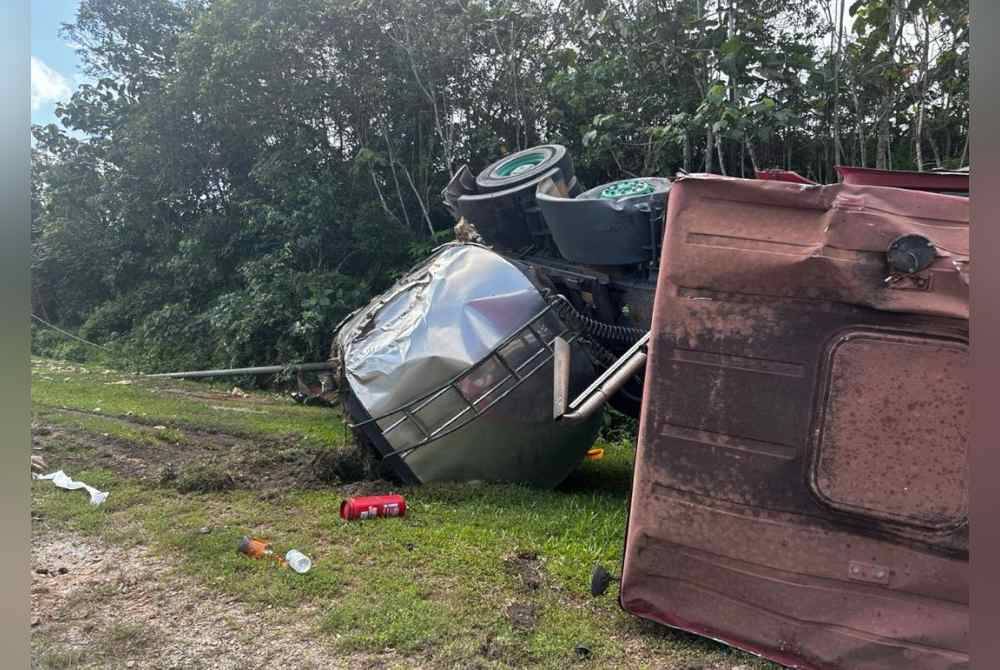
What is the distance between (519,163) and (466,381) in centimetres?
240

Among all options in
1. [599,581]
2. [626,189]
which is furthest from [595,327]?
[599,581]

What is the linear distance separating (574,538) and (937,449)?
6.38 feet

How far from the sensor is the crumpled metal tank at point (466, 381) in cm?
438

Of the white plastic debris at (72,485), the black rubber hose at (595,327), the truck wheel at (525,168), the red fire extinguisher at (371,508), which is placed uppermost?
the truck wheel at (525,168)

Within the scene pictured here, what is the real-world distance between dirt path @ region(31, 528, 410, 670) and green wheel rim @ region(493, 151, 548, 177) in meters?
3.86

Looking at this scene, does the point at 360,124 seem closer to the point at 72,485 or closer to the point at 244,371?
the point at 244,371

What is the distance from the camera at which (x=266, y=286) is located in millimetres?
11781

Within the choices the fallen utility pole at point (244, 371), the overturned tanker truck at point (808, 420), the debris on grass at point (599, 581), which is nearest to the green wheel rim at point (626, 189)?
the overturned tanker truck at point (808, 420)

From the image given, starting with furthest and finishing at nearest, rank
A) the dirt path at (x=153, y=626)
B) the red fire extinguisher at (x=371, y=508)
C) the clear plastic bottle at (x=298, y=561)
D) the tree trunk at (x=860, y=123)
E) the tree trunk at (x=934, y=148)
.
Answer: the tree trunk at (x=860, y=123)
the tree trunk at (x=934, y=148)
the red fire extinguisher at (x=371, y=508)
the clear plastic bottle at (x=298, y=561)
the dirt path at (x=153, y=626)

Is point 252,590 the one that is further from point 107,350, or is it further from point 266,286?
point 107,350

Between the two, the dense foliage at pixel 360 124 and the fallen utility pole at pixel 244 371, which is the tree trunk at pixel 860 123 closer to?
the dense foliage at pixel 360 124

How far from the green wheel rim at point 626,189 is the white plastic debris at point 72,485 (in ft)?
12.4

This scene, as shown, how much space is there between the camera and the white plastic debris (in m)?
4.46

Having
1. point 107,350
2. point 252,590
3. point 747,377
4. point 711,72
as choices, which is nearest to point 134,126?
point 107,350
